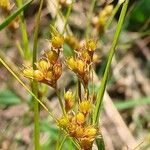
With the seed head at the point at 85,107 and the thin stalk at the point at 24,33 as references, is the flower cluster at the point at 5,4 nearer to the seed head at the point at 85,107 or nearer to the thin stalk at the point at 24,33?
the thin stalk at the point at 24,33

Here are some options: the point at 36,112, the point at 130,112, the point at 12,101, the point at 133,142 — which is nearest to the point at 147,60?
the point at 130,112

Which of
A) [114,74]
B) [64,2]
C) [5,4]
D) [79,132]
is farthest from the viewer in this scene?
[114,74]

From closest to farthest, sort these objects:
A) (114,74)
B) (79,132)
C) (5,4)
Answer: (79,132) < (5,4) < (114,74)

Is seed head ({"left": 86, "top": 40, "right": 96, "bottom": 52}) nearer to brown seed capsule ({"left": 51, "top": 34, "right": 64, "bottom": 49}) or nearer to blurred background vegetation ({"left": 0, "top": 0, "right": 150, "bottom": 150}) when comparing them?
brown seed capsule ({"left": 51, "top": 34, "right": 64, "bottom": 49})

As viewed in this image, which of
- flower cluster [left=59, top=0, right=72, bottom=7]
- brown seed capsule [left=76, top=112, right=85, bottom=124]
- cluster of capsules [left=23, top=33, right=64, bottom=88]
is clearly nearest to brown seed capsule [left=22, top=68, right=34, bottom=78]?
cluster of capsules [left=23, top=33, right=64, bottom=88]

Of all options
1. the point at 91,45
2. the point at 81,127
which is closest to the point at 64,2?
the point at 91,45

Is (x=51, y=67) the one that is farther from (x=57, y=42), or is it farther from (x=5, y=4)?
(x=5, y=4)

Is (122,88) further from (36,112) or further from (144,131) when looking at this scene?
(36,112)

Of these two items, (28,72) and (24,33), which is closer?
(28,72)

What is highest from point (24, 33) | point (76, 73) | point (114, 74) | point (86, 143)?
point (114, 74)
